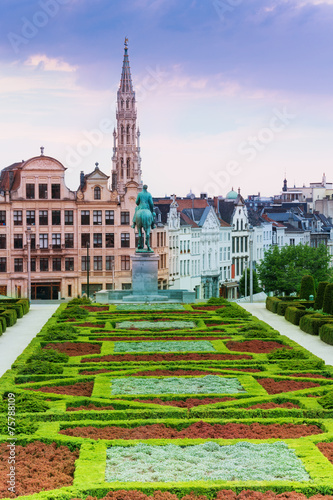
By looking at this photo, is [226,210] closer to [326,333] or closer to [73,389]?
[326,333]

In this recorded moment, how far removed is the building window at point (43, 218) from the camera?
83625 millimetres

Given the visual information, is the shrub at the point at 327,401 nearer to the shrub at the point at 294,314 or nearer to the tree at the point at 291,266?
the shrub at the point at 294,314

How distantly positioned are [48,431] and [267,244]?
99.0 meters

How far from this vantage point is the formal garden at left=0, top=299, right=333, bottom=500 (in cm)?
1430

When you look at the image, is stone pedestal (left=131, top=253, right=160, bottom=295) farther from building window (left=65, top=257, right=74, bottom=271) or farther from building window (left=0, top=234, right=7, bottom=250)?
building window (left=0, top=234, right=7, bottom=250)

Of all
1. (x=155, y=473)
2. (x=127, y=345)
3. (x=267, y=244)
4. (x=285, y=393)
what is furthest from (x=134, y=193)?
(x=155, y=473)

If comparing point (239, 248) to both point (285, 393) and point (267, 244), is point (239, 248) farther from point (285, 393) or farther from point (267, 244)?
point (285, 393)

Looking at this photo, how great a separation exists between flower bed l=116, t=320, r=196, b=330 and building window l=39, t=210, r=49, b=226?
4662cm

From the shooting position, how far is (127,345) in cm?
3042

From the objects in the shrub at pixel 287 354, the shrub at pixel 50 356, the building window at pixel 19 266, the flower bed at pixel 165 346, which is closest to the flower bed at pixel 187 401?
the shrub at pixel 50 356

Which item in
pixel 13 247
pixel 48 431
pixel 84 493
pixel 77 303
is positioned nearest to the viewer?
pixel 84 493

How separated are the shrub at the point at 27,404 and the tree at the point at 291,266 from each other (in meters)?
59.2

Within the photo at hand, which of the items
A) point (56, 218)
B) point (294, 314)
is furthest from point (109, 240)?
point (294, 314)

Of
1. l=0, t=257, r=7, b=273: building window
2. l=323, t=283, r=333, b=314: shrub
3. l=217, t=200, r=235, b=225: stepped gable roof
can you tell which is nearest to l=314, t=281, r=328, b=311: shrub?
l=323, t=283, r=333, b=314: shrub
